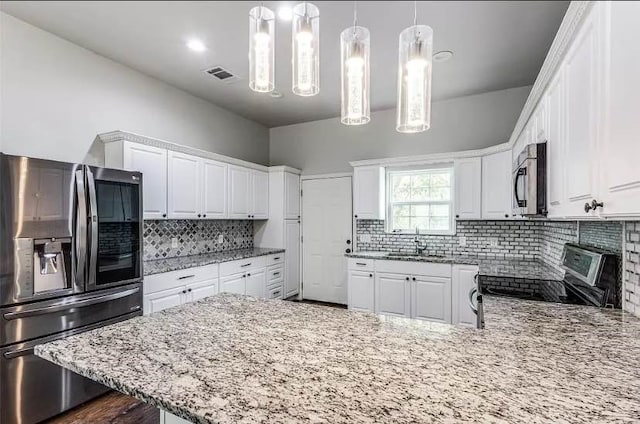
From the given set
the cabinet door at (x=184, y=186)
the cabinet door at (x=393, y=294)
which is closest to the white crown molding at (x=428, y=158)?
the cabinet door at (x=393, y=294)

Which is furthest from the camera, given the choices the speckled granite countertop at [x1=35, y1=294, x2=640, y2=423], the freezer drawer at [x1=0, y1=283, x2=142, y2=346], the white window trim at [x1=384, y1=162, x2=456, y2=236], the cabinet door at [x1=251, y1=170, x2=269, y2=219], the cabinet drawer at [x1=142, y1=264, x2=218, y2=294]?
the cabinet door at [x1=251, y1=170, x2=269, y2=219]

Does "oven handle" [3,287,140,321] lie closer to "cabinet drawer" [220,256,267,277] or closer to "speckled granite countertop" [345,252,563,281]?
"cabinet drawer" [220,256,267,277]

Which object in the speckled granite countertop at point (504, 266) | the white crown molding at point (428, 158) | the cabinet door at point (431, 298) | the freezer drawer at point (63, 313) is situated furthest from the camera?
the white crown molding at point (428, 158)

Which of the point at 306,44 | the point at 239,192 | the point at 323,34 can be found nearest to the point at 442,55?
the point at 323,34

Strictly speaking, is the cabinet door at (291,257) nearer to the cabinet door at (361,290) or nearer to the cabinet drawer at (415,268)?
the cabinet door at (361,290)

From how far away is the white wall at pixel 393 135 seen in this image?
12.7 feet

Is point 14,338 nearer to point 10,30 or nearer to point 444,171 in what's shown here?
point 10,30

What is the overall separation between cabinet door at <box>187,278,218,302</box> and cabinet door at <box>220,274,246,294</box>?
107 mm

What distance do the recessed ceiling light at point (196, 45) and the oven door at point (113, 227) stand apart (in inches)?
48.7

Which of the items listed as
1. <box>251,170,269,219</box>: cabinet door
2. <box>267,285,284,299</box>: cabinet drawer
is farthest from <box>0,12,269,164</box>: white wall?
<box>267,285,284,299</box>: cabinet drawer

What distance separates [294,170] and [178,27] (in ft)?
8.89

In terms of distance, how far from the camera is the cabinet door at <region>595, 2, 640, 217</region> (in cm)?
87

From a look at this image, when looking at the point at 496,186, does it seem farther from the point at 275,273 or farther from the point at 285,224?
the point at 275,273

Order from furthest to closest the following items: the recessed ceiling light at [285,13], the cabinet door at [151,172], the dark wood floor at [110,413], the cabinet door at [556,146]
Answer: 1. the cabinet door at [151,172]
2. the recessed ceiling light at [285,13]
3. the dark wood floor at [110,413]
4. the cabinet door at [556,146]
